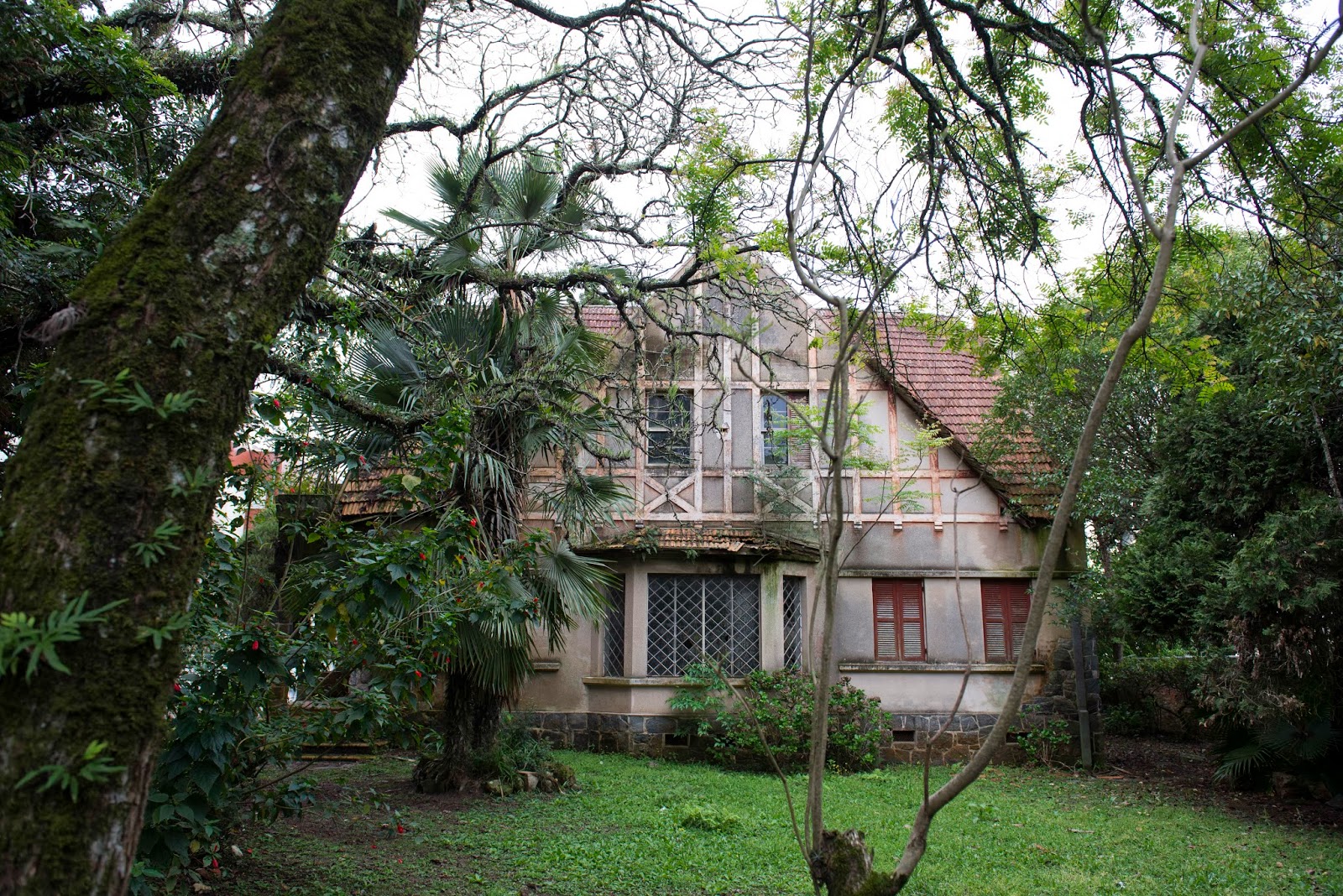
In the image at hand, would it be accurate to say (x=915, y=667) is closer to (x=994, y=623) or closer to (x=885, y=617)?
(x=885, y=617)

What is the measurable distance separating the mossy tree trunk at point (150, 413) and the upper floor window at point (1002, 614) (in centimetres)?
1149

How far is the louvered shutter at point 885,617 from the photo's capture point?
12.2m

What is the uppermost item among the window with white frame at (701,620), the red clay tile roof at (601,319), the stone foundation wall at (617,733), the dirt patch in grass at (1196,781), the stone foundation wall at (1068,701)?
the red clay tile roof at (601,319)

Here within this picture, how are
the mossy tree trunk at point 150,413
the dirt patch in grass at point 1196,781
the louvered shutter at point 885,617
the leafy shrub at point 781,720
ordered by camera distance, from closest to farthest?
the mossy tree trunk at point 150,413 < the dirt patch in grass at point 1196,781 < the leafy shrub at point 781,720 < the louvered shutter at point 885,617

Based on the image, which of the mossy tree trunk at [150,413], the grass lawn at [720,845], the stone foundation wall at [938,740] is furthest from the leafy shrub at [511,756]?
the mossy tree trunk at [150,413]

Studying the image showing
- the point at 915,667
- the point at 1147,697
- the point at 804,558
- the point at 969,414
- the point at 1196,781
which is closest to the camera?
the point at 1196,781

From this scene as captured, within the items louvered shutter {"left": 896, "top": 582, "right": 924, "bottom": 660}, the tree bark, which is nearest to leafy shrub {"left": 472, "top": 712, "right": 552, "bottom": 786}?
the tree bark

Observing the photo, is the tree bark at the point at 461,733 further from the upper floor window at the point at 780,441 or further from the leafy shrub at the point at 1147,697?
the leafy shrub at the point at 1147,697

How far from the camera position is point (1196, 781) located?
10.4m

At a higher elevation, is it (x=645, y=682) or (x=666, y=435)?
(x=666, y=435)

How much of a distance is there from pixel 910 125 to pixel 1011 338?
4.76ft

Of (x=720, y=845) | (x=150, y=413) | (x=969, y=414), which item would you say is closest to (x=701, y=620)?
(x=969, y=414)

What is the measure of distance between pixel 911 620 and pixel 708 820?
605 cm

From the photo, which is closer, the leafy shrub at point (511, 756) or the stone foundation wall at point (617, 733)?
the leafy shrub at point (511, 756)
